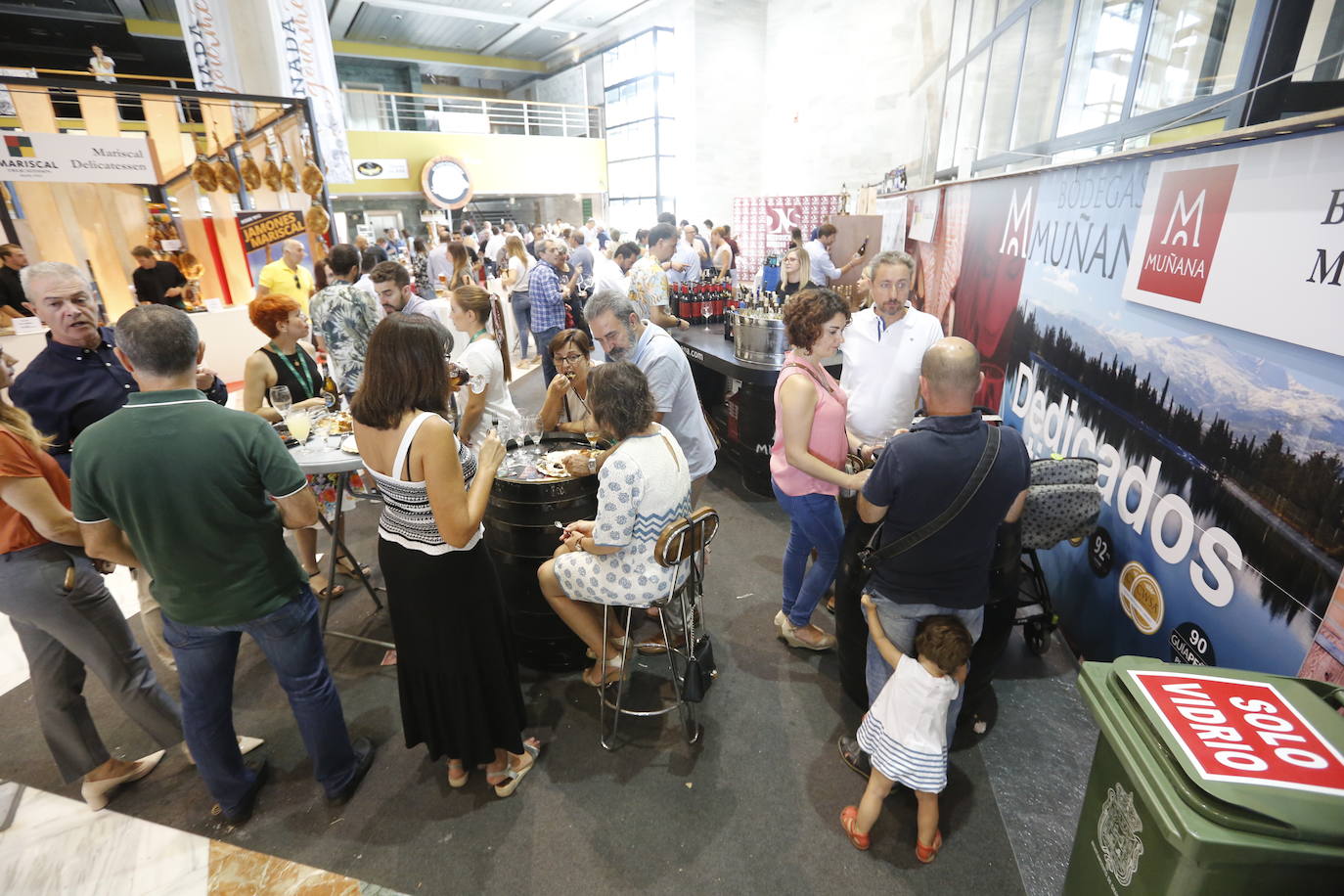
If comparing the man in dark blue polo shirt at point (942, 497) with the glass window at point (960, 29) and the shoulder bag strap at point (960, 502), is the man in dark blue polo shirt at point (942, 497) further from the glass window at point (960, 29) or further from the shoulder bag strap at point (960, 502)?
the glass window at point (960, 29)

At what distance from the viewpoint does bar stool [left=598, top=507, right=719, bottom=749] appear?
217cm

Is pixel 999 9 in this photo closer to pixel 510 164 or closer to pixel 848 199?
pixel 848 199

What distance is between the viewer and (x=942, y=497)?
186 centimetres

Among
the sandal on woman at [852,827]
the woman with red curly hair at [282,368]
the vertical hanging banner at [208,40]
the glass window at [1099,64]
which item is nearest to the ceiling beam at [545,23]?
the vertical hanging banner at [208,40]

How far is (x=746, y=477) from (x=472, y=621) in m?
3.05

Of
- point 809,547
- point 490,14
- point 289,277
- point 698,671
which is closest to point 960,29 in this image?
point 809,547

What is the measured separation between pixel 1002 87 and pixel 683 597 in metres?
5.40

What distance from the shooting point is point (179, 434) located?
1.70m

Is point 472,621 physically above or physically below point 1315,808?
below

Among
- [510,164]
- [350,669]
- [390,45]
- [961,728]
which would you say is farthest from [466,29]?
[961,728]

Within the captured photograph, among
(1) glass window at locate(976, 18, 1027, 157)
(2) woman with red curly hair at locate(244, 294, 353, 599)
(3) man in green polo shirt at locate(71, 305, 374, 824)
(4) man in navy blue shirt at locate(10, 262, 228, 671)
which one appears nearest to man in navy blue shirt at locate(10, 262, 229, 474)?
(4) man in navy blue shirt at locate(10, 262, 228, 671)

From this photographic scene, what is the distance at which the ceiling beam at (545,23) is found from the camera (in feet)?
50.6

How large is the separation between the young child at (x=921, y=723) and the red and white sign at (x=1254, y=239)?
1.23m

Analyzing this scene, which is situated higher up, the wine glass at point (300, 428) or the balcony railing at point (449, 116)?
the balcony railing at point (449, 116)
